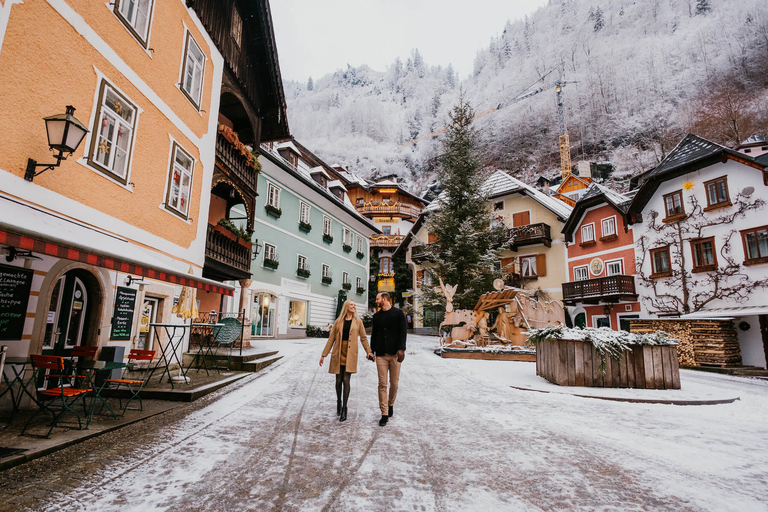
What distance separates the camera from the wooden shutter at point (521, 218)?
95.5ft

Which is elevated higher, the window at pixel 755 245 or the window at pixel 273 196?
the window at pixel 273 196

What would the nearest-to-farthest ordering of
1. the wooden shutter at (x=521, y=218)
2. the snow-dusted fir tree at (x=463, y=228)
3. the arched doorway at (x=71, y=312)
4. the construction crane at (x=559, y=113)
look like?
the arched doorway at (x=71, y=312) < the snow-dusted fir tree at (x=463, y=228) < the wooden shutter at (x=521, y=218) < the construction crane at (x=559, y=113)

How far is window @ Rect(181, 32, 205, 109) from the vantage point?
33.5 ft

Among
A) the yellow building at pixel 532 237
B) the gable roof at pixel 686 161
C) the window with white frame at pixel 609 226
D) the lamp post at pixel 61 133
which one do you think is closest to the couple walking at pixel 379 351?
the lamp post at pixel 61 133

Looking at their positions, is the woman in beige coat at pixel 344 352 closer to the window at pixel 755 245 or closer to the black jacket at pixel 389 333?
the black jacket at pixel 389 333

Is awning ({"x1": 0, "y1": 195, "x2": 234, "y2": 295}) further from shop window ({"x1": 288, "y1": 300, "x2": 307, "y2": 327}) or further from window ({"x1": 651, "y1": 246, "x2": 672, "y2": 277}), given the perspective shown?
window ({"x1": 651, "y1": 246, "x2": 672, "y2": 277})

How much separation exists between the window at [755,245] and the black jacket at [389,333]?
1792cm

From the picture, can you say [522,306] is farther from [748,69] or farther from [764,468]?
[748,69]

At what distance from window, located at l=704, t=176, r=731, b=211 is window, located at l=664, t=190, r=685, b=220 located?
1221 mm

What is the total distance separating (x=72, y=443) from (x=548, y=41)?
11693 centimetres

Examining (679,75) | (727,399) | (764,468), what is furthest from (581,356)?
(679,75)

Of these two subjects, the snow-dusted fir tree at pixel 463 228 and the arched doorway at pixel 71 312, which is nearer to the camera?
the arched doorway at pixel 71 312

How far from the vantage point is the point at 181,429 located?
5145mm

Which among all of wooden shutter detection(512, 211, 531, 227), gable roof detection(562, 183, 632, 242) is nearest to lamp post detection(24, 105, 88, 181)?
gable roof detection(562, 183, 632, 242)
